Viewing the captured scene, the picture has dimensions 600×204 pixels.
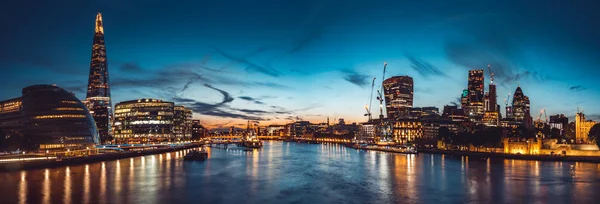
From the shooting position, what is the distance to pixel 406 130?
593ft

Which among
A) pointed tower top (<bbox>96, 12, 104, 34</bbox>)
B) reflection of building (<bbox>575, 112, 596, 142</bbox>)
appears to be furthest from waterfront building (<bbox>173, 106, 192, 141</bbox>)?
reflection of building (<bbox>575, 112, 596, 142</bbox>)

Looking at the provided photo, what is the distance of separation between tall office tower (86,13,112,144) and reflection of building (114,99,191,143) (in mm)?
7861

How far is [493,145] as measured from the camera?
3718 inches

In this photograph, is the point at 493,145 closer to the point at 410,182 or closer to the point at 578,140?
the point at 578,140

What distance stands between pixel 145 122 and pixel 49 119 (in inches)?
3009

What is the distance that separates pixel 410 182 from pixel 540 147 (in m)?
53.1

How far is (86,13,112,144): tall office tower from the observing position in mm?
165125

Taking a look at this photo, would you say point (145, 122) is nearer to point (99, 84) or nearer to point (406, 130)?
point (99, 84)

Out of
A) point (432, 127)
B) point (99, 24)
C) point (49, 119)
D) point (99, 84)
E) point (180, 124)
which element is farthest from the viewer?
point (432, 127)

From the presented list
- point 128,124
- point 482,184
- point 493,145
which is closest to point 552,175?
point 482,184

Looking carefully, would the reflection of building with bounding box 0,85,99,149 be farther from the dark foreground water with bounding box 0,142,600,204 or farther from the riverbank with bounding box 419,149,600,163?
the riverbank with bounding box 419,149,600,163

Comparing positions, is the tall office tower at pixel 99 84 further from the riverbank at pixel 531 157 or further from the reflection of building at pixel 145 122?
the riverbank at pixel 531 157

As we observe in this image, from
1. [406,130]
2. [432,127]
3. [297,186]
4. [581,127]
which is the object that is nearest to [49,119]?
[297,186]

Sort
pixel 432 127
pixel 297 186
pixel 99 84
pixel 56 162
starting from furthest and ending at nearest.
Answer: pixel 432 127
pixel 99 84
pixel 56 162
pixel 297 186
